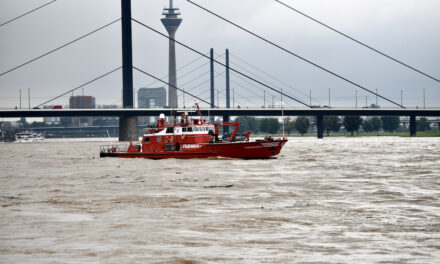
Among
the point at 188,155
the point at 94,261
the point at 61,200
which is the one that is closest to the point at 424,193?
the point at 61,200

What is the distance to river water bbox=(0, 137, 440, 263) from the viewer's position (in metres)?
15.3

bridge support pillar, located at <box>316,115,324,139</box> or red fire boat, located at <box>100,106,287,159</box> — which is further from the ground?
bridge support pillar, located at <box>316,115,324,139</box>

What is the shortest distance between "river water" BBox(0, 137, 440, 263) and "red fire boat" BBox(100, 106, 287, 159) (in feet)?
61.7

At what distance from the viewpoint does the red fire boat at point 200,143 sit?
56281 millimetres

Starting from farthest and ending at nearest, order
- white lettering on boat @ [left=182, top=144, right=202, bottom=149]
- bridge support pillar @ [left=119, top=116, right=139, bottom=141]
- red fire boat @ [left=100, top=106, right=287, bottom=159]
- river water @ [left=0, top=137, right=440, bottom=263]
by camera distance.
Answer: bridge support pillar @ [left=119, top=116, right=139, bottom=141] < white lettering on boat @ [left=182, top=144, right=202, bottom=149] < red fire boat @ [left=100, top=106, right=287, bottom=159] < river water @ [left=0, top=137, right=440, bottom=263]

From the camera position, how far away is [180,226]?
19.5 meters

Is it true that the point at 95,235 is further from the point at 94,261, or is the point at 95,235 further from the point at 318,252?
the point at 318,252

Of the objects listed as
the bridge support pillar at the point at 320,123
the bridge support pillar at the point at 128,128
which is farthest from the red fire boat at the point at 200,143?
the bridge support pillar at the point at 320,123

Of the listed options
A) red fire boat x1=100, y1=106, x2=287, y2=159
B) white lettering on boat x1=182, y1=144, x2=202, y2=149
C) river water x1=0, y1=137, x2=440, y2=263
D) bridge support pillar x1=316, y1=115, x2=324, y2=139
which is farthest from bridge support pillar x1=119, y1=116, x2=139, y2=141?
river water x1=0, y1=137, x2=440, y2=263

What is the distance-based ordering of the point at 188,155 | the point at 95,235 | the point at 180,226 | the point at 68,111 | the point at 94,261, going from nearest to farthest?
1. the point at 94,261
2. the point at 95,235
3. the point at 180,226
4. the point at 188,155
5. the point at 68,111

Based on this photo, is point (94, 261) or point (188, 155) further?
point (188, 155)

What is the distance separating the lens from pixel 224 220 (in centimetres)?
2045

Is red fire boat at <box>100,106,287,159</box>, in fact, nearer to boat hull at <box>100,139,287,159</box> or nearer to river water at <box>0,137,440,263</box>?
boat hull at <box>100,139,287,159</box>

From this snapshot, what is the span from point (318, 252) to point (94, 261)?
5340mm
